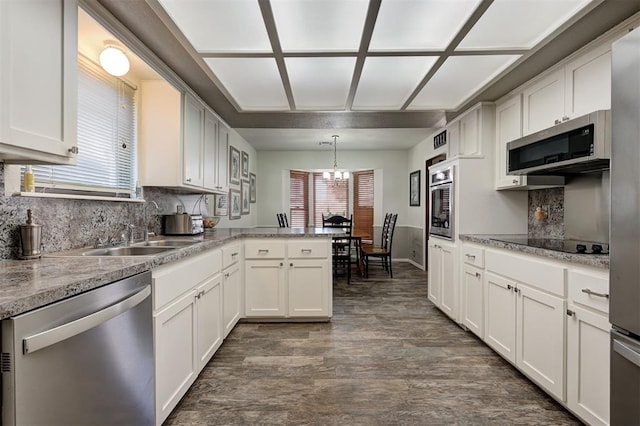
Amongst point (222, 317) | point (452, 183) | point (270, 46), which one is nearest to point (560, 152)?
point (452, 183)

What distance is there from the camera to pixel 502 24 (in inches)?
81.0

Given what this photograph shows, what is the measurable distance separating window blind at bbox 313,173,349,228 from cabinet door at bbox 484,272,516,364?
15.8ft

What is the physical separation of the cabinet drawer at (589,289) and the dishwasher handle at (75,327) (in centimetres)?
210

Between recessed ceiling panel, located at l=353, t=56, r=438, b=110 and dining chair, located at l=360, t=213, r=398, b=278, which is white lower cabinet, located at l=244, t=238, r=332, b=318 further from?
dining chair, located at l=360, t=213, r=398, b=278

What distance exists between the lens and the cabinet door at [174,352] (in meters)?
1.55

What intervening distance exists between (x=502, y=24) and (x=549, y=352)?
2.04m

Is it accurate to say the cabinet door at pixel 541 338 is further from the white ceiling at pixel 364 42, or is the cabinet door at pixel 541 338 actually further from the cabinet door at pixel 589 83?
the white ceiling at pixel 364 42

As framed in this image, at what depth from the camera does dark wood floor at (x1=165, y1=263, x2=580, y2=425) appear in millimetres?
1768

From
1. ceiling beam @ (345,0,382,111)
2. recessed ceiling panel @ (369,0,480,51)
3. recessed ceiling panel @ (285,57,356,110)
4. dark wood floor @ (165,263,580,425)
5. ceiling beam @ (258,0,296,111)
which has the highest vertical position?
recessed ceiling panel @ (369,0,480,51)

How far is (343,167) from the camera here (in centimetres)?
700

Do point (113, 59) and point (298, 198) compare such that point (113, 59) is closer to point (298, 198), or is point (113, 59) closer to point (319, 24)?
point (319, 24)

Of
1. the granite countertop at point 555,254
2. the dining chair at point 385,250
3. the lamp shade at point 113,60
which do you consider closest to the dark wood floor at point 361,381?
the granite countertop at point 555,254

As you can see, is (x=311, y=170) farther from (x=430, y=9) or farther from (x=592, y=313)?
(x=592, y=313)

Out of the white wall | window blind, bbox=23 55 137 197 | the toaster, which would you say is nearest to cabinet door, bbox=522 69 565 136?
the toaster
